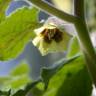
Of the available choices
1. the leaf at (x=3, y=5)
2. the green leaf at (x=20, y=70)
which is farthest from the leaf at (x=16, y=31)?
the green leaf at (x=20, y=70)

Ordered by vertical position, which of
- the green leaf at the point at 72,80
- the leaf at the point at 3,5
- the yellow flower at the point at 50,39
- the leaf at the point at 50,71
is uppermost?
the leaf at the point at 3,5

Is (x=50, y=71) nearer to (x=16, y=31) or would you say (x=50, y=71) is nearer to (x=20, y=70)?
(x=16, y=31)

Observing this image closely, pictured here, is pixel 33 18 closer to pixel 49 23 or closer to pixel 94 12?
pixel 49 23

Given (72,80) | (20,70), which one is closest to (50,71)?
(72,80)

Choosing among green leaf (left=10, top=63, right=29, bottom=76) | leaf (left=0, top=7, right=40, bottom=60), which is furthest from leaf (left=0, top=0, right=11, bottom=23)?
green leaf (left=10, top=63, right=29, bottom=76)

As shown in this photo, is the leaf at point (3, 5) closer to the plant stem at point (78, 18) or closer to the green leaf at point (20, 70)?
the plant stem at point (78, 18)

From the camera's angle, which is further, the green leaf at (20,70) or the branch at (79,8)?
the green leaf at (20,70)

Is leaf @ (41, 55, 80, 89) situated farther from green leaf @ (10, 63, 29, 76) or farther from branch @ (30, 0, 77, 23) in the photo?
green leaf @ (10, 63, 29, 76)
